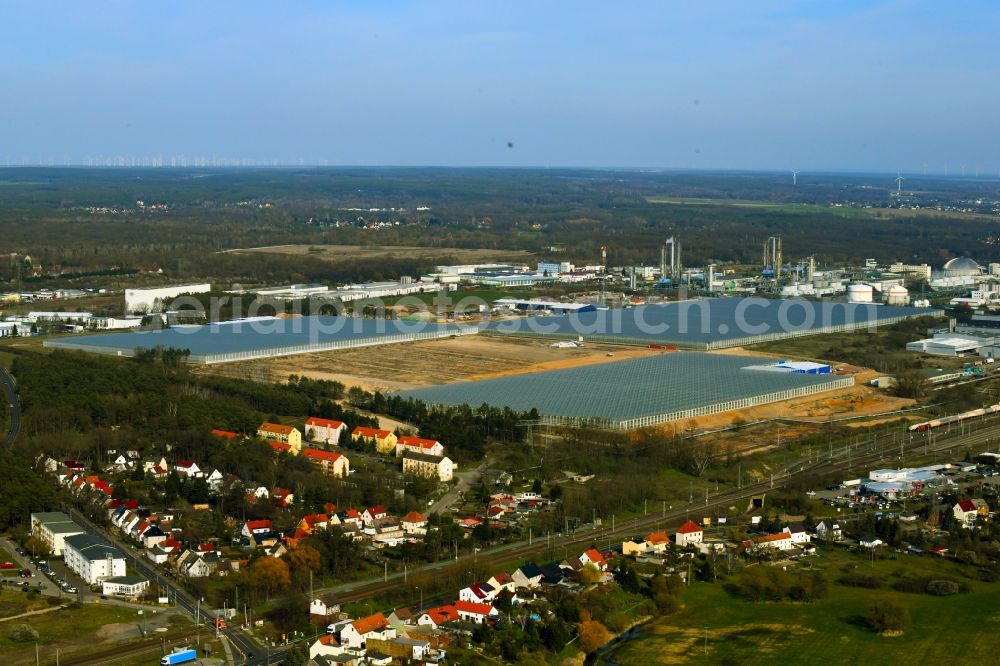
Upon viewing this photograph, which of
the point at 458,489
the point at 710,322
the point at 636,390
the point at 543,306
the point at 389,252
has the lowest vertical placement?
the point at 389,252

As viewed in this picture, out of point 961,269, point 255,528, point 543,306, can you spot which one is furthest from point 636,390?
point 961,269

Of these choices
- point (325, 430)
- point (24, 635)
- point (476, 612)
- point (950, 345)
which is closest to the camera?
point (24, 635)

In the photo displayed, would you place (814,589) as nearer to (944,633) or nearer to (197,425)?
(944,633)

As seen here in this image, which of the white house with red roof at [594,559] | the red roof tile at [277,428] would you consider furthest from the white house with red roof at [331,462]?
the white house with red roof at [594,559]

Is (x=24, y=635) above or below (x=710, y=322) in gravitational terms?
above

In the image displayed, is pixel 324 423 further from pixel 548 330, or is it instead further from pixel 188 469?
pixel 548 330

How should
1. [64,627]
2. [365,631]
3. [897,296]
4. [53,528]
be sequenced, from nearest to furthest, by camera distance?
1. [365,631]
2. [64,627]
3. [53,528]
4. [897,296]

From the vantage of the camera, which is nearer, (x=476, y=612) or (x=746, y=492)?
(x=476, y=612)
